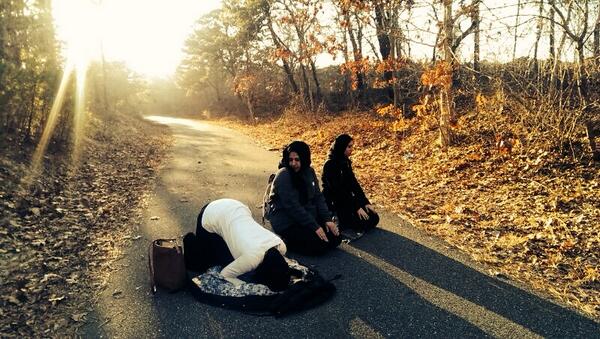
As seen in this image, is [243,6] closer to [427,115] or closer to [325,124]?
[325,124]

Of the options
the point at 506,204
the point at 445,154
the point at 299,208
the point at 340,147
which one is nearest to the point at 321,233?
the point at 299,208

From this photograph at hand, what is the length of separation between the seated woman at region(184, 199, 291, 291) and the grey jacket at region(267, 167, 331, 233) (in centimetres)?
91

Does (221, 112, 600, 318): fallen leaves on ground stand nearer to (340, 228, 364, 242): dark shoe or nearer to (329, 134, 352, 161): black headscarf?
(340, 228, 364, 242): dark shoe

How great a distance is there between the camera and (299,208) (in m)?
5.46

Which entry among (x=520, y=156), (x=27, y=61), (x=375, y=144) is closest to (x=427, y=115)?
(x=375, y=144)

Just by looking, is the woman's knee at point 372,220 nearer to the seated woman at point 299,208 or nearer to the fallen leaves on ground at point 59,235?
the seated woman at point 299,208

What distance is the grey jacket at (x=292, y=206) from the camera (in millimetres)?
5469

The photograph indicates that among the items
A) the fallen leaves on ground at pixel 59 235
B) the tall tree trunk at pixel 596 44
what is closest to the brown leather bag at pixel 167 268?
the fallen leaves on ground at pixel 59 235

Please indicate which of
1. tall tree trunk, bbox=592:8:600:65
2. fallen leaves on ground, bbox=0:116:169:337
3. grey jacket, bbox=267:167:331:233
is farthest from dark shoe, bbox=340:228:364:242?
tall tree trunk, bbox=592:8:600:65

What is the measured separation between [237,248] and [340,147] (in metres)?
2.72

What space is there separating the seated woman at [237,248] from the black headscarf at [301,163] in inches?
43.8

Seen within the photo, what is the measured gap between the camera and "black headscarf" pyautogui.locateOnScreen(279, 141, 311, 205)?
550 cm

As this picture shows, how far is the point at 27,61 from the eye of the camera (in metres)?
9.47

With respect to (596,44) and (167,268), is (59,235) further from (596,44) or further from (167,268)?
(596,44)
